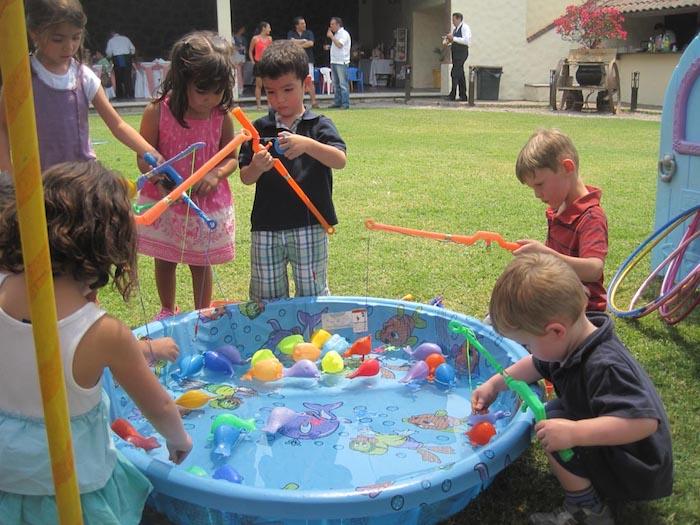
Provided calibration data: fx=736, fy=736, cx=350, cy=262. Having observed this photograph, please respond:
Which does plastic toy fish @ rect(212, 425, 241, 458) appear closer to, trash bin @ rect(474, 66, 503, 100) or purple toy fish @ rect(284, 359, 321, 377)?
purple toy fish @ rect(284, 359, 321, 377)

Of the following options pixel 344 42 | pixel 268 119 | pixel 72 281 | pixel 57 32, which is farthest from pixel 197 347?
pixel 344 42

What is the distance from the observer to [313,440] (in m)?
2.62

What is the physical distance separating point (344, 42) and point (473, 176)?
8.94 metres

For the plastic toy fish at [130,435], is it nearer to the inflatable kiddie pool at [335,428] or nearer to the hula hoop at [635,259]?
the inflatable kiddie pool at [335,428]

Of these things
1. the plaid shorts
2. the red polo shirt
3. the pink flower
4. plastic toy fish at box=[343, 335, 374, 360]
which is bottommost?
plastic toy fish at box=[343, 335, 374, 360]

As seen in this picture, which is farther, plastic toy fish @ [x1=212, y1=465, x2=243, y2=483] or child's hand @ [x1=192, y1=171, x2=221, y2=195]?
child's hand @ [x1=192, y1=171, x2=221, y2=195]

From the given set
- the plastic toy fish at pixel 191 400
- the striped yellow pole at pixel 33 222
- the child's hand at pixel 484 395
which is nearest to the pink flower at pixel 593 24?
the child's hand at pixel 484 395

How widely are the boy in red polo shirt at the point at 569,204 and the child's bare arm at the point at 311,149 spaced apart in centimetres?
77

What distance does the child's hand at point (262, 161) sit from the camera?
112 inches

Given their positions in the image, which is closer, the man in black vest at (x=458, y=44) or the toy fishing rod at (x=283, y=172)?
the toy fishing rod at (x=283, y=172)

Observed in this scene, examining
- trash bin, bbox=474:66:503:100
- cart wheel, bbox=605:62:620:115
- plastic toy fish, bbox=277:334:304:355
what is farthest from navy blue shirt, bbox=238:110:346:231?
trash bin, bbox=474:66:503:100

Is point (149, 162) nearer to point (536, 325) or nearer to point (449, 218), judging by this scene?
point (536, 325)

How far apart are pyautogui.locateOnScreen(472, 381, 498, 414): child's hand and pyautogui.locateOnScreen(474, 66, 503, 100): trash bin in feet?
52.1

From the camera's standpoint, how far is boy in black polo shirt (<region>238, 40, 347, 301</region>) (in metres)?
3.01
